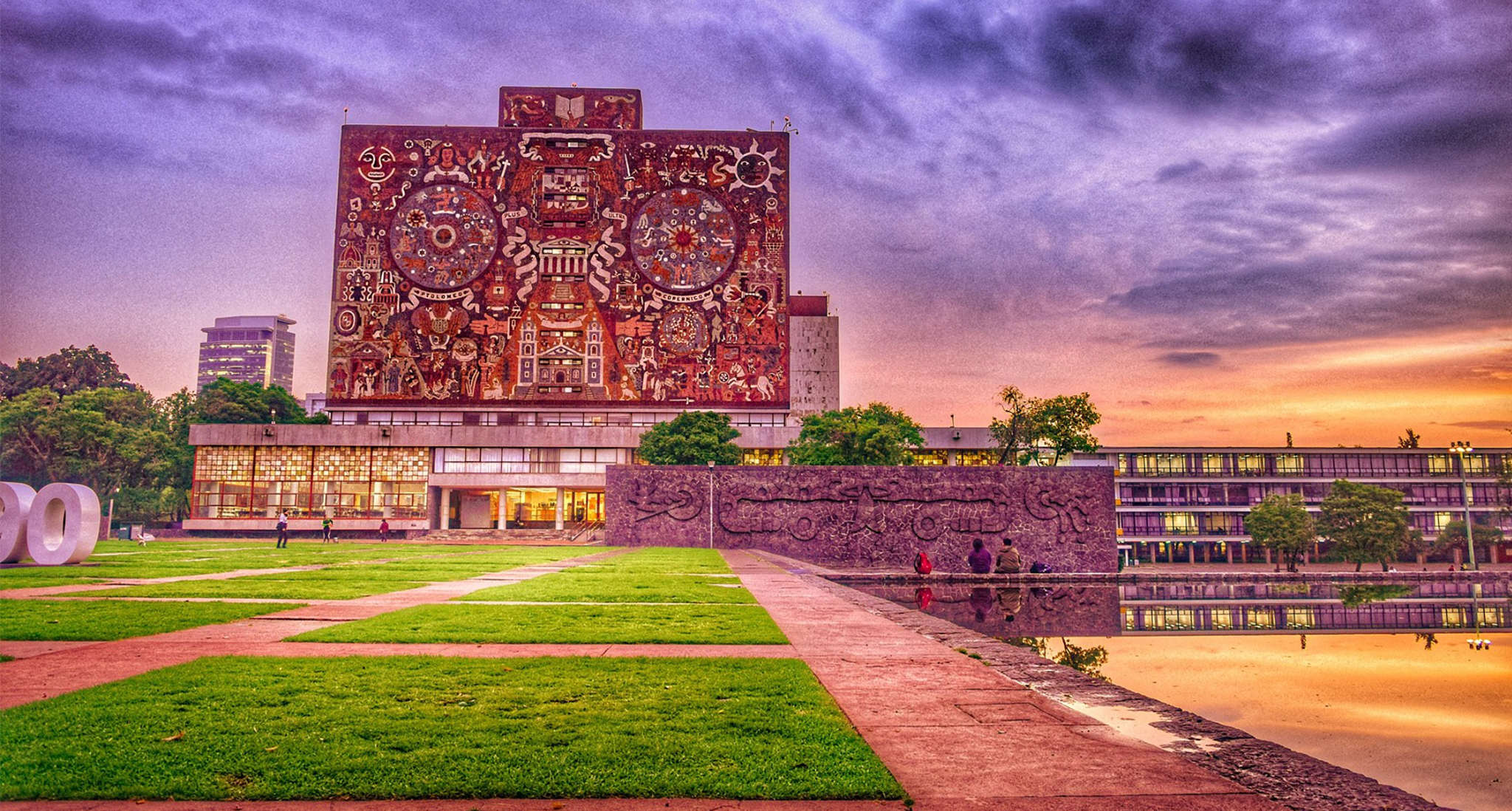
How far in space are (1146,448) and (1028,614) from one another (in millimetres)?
73580

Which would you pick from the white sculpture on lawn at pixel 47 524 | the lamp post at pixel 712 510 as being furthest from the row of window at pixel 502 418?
the white sculpture on lawn at pixel 47 524

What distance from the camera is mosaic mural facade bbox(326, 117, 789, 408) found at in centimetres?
7288

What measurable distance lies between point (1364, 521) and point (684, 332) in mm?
53364

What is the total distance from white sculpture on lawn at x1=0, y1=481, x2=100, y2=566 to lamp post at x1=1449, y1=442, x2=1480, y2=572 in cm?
5844

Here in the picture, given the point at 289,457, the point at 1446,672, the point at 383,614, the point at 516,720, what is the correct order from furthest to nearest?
the point at 289,457
the point at 383,614
the point at 1446,672
the point at 516,720

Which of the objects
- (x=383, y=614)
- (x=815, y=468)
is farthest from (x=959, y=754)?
(x=815, y=468)

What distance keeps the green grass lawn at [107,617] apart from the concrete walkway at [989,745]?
25.3 feet

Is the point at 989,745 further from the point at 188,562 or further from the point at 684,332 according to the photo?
the point at 684,332

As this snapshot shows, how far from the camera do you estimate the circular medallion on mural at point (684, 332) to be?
74.2 m

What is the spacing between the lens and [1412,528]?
7538cm

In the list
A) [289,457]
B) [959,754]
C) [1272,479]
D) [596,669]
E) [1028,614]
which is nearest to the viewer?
[959,754]

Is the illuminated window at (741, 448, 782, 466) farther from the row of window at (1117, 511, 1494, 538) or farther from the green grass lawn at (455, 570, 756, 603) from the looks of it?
the green grass lawn at (455, 570, 756, 603)

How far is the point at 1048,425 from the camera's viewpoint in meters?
63.2

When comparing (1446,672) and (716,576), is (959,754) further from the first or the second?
(716,576)
